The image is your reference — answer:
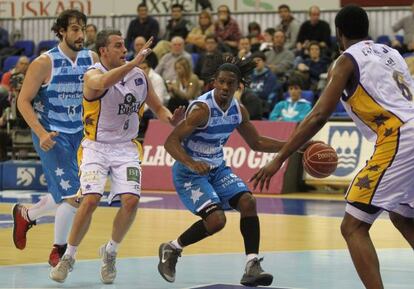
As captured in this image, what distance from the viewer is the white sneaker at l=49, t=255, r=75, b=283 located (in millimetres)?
7871

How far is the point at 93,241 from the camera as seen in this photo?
34.2ft

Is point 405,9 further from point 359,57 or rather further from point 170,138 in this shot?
point 359,57

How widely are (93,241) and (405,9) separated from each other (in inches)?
379

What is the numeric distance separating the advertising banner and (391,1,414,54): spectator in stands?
101 inches

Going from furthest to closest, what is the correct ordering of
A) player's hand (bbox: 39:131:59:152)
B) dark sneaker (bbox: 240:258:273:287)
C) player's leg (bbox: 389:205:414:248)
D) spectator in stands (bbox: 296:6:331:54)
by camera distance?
spectator in stands (bbox: 296:6:331:54)
player's hand (bbox: 39:131:59:152)
dark sneaker (bbox: 240:258:273:287)
player's leg (bbox: 389:205:414:248)

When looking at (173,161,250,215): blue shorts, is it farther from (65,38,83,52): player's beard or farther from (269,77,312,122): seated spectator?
(269,77,312,122): seated spectator

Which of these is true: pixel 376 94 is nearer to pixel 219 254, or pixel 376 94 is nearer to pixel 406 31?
pixel 219 254

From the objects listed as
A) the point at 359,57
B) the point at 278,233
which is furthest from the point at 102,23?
the point at 359,57

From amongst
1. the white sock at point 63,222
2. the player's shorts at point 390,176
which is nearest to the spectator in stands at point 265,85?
the white sock at point 63,222

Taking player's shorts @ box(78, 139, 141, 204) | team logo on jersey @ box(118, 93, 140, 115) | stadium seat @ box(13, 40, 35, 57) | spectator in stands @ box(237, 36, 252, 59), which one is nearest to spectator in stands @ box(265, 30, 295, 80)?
spectator in stands @ box(237, 36, 252, 59)

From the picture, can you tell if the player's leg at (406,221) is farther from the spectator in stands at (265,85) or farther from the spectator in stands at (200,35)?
the spectator in stands at (200,35)

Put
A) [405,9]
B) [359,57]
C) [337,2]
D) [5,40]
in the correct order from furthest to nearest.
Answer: [5,40], [337,2], [405,9], [359,57]

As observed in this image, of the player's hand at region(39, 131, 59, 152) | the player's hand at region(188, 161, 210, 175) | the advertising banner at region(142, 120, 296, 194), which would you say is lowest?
the advertising banner at region(142, 120, 296, 194)

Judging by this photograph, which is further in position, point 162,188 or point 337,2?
point 337,2
